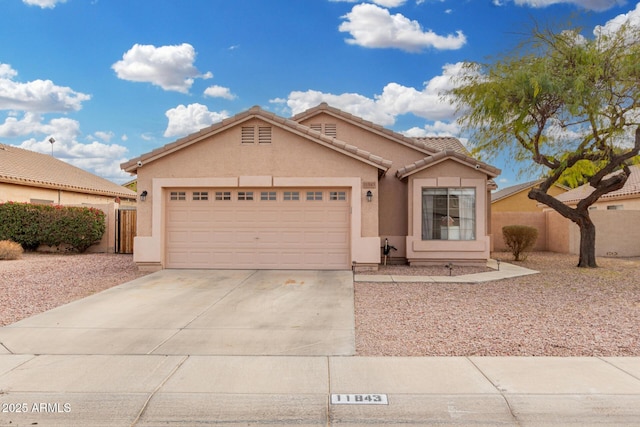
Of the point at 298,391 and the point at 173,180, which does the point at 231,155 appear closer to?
the point at 173,180

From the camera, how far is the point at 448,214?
15195 millimetres

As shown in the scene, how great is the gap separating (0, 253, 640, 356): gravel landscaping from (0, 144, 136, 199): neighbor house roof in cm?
881

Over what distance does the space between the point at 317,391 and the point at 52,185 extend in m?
22.8

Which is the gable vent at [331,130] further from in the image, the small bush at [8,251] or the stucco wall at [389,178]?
the small bush at [8,251]

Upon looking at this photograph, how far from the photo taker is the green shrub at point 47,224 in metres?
19.0

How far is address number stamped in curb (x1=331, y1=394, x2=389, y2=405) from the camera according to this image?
482 centimetres

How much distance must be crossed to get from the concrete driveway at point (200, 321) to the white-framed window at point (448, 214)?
4380 millimetres

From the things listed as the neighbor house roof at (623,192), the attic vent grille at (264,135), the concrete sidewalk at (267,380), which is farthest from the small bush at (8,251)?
the neighbor house roof at (623,192)

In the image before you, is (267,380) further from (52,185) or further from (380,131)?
(52,185)

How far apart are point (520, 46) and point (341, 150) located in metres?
6.41

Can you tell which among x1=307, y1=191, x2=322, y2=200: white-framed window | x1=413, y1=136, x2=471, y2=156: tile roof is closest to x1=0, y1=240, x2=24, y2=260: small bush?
x1=307, y1=191, x2=322, y2=200: white-framed window

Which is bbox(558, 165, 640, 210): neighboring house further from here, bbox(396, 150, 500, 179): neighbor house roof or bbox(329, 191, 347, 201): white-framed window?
bbox(329, 191, 347, 201): white-framed window

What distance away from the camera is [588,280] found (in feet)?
42.8

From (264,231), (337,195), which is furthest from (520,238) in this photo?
(264,231)
